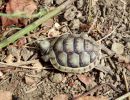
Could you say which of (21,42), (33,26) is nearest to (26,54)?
(21,42)

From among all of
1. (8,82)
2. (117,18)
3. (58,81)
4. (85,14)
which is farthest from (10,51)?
(117,18)

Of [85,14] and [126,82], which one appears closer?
[126,82]

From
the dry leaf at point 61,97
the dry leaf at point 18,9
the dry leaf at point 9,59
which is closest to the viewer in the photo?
the dry leaf at point 61,97

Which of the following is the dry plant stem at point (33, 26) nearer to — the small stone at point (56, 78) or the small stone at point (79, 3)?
the small stone at point (79, 3)

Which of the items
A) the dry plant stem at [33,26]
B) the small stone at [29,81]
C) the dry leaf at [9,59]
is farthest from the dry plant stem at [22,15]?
the small stone at [29,81]

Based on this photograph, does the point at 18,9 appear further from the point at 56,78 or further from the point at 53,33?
the point at 56,78

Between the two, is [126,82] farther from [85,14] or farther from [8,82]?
[8,82]

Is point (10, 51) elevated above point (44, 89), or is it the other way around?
point (10, 51)
